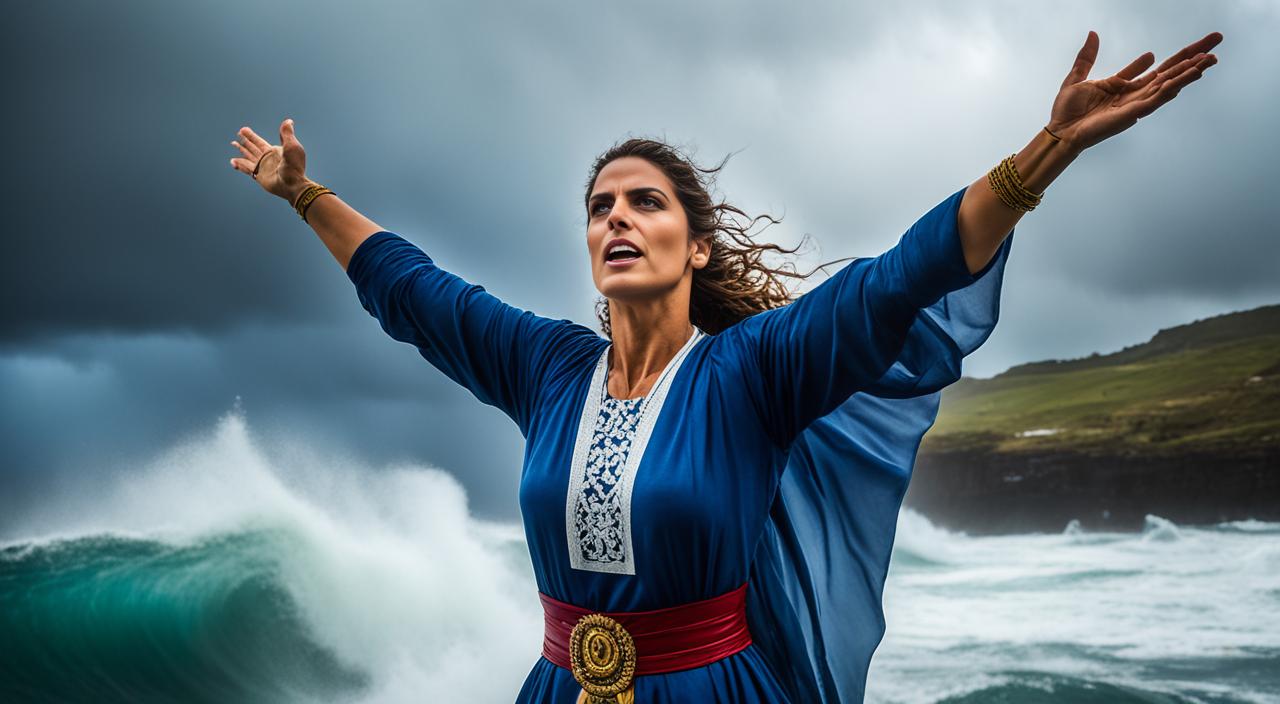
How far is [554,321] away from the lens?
1.96m

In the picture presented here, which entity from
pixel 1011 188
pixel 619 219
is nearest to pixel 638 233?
pixel 619 219

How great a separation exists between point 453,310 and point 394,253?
0.63ft

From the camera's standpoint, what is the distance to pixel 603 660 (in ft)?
5.08

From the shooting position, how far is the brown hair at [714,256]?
1.88m

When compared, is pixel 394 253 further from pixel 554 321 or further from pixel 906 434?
pixel 906 434

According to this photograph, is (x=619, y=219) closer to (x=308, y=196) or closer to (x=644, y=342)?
(x=644, y=342)

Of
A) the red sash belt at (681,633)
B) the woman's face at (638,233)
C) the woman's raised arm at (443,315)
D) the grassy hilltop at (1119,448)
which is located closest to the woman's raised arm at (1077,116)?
the woman's face at (638,233)

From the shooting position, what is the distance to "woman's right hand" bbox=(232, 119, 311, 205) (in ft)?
6.73

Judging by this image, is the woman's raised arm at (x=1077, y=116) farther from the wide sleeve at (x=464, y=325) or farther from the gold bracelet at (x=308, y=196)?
the gold bracelet at (x=308, y=196)

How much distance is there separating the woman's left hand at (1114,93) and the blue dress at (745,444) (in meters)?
0.16

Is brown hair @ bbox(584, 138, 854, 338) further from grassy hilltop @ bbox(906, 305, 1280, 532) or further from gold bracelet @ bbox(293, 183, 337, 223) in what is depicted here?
grassy hilltop @ bbox(906, 305, 1280, 532)

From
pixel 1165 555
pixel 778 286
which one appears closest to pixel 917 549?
pixel 1165 555

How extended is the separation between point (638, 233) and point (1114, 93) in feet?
2.63

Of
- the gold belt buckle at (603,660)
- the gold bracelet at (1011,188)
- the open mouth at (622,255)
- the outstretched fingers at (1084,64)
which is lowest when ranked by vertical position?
the gold belt buckle at (603,660)
